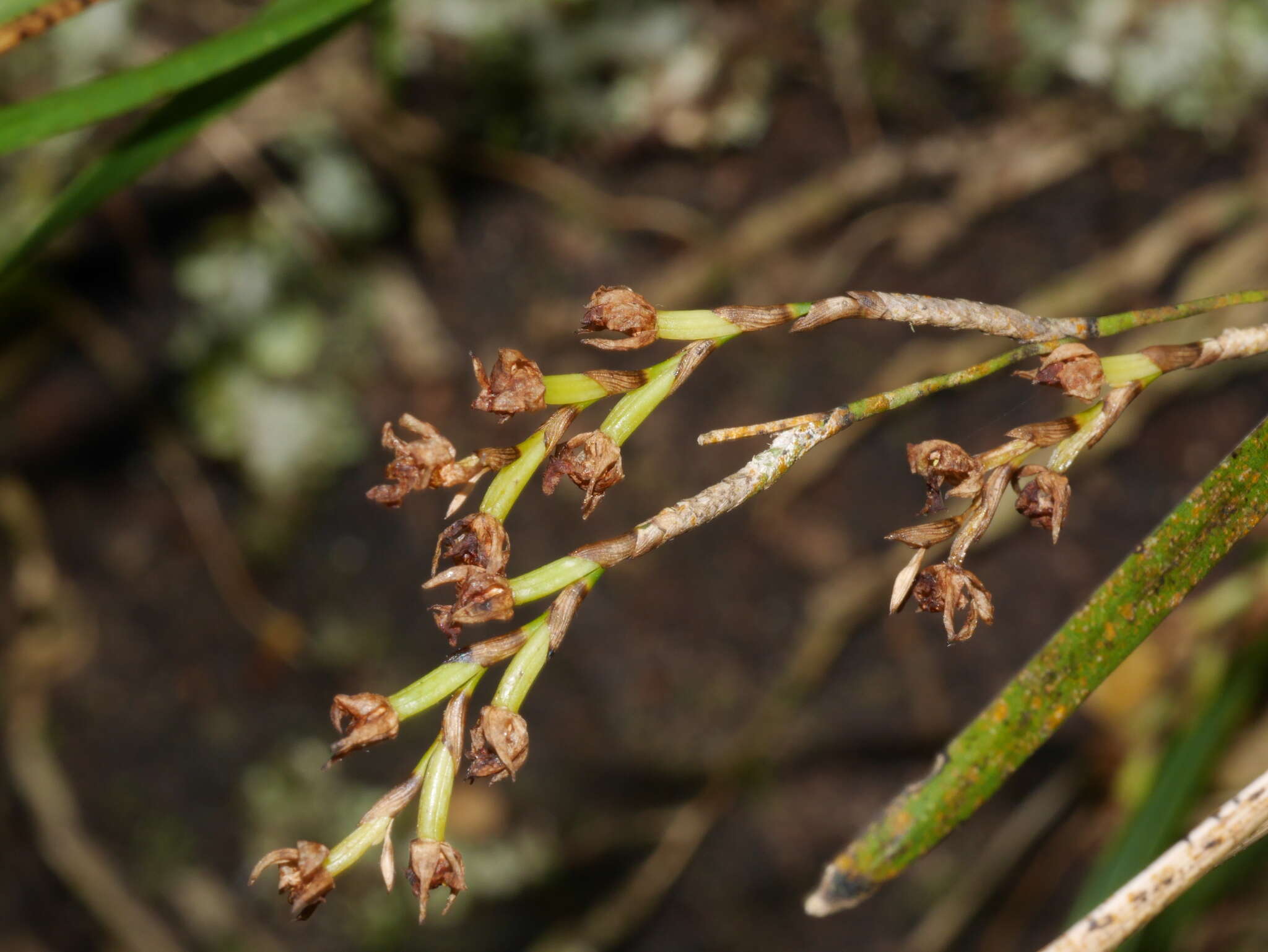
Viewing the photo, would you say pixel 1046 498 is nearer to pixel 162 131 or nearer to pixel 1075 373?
pixel 1075 373

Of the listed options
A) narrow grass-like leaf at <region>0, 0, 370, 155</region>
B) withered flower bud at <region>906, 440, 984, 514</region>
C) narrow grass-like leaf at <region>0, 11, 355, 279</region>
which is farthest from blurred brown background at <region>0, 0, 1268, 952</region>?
withered flower bud at <region>906, 440, 984, 514</region>

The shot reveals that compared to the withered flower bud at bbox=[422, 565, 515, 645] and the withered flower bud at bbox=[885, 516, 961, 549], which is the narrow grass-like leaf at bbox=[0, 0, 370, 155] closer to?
the withered flower bud at bbox=[422, 565, 515, 645]

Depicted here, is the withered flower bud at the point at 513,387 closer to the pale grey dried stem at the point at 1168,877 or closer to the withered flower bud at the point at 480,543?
the withered flower bud at the point at 480,543

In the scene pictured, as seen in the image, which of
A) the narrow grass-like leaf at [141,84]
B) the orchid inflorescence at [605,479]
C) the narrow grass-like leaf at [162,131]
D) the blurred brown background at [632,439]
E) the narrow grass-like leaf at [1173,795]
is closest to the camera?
the orchid inflorescence at [605,479]

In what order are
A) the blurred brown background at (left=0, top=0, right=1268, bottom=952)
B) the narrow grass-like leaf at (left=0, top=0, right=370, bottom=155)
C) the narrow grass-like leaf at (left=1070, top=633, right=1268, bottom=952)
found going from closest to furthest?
the narrow grass-like leaf at (left=0, top=0, right=370, bottom=155) → the narrow grass-like leaf at (left=1070, top=633, right=1268, bottom=952) → the blurred brown background at (left=0, top=0, right=1268, bottom=952)

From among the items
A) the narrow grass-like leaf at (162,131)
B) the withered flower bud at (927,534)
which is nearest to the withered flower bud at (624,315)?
the withered flower bud at (927,534)

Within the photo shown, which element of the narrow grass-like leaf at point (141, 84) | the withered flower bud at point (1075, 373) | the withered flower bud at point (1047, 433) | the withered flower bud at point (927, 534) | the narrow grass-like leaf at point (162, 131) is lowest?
the withered flower bud at point (927, 534)

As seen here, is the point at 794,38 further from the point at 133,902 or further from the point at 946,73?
the point at 133,902

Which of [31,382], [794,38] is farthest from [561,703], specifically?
[794,38]
